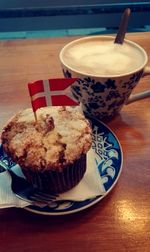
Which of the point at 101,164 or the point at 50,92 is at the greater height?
the point at 50,92

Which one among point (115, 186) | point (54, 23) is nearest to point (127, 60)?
point (115, 186)

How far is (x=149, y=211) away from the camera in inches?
21.7

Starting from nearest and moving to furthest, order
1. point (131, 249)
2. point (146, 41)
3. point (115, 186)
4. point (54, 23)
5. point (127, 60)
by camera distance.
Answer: point (131, 249) < point (115, 186) < point (127, 60) < point (146, 41) < point (54, 23)

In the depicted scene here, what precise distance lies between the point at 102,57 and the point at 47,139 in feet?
0.98

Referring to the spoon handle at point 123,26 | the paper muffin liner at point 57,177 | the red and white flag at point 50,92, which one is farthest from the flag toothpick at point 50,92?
the spoon handle at point 123,26

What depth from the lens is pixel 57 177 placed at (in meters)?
0.55

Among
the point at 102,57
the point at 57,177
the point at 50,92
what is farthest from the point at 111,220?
the point at 102,57

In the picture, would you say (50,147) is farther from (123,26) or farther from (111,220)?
(123,26)

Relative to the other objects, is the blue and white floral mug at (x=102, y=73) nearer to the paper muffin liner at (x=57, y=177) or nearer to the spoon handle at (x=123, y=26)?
the spoon handle at (x=123, y=26)

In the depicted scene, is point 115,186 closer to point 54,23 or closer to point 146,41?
point 146,41

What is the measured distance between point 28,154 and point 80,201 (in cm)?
13

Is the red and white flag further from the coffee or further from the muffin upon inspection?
the coffee

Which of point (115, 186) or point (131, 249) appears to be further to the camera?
point (115, 186)

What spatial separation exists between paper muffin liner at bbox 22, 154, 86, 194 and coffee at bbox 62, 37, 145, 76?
0.77 ft
